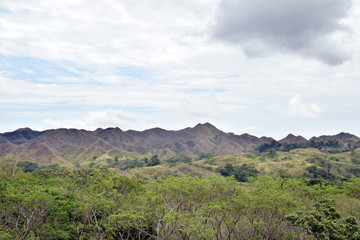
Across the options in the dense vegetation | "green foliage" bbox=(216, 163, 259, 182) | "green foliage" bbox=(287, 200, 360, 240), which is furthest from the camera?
"green foliage" bbox=(216, 163, 259, 182)

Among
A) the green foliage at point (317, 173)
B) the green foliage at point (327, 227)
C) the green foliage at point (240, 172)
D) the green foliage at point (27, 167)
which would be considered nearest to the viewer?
the green foliage at point (327, 227)

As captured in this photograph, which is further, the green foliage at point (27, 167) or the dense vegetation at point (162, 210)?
the green foliage at point (27, 167)

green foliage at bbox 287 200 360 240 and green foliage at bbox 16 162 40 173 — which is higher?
green foliage at bbox 287 200 360 240

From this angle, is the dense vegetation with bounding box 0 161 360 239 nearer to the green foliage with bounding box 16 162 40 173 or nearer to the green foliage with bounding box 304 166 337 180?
the green foliage with bounding box 304 166 337 180

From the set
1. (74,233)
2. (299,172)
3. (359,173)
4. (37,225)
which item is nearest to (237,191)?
(74,233)

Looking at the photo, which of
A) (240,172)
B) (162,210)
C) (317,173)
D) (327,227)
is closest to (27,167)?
(240,172)

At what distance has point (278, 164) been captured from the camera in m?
153

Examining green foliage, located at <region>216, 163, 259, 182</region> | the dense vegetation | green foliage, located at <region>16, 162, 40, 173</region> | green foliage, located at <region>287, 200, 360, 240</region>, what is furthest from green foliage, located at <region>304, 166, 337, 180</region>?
green foliage, located at <region>16, 162, 40, 173</region>

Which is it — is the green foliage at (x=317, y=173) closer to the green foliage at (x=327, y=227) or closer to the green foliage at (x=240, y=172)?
the green foliage at (x=240, y=172)

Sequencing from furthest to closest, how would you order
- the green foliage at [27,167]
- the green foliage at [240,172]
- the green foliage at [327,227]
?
the green foliage at [27,167] < the green foliage at [240,172] < the green foliage at [327,227]

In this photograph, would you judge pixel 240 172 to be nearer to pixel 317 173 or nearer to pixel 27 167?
pixel 317 173

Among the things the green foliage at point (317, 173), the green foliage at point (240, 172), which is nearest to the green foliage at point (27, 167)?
the green foliage at point (240, 172)

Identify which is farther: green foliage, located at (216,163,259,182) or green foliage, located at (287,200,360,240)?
green foliage, located at (216,163,259,182)

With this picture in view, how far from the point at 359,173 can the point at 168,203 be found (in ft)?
451
